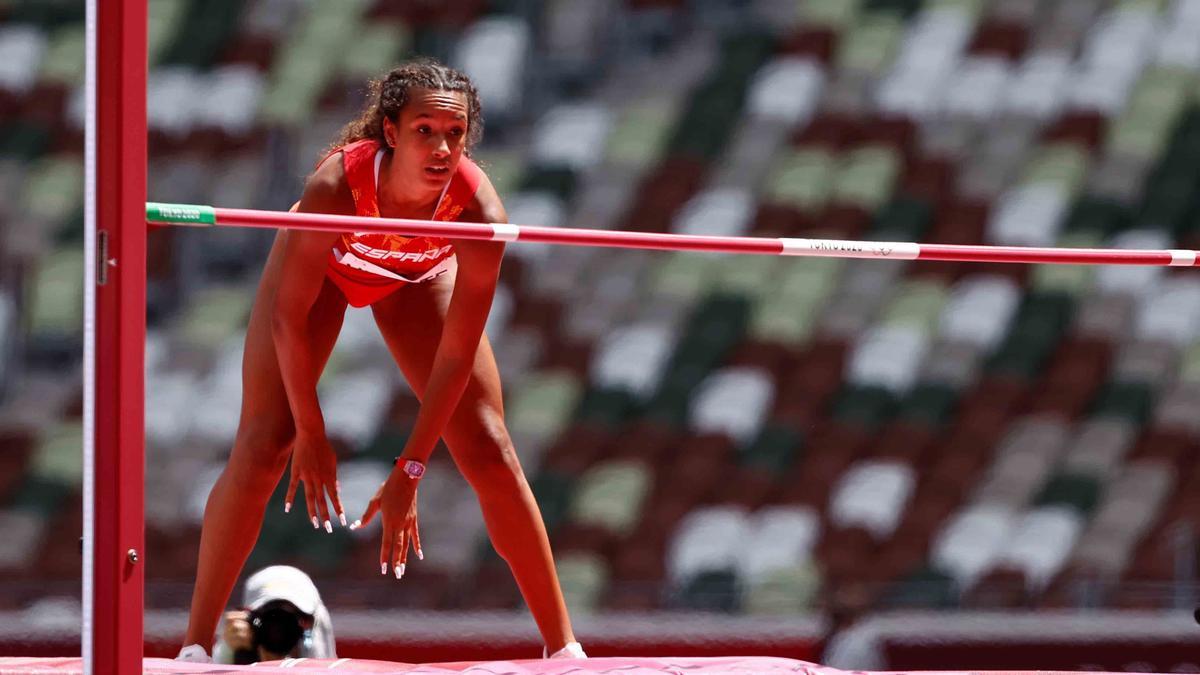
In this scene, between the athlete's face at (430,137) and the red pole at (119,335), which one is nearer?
the red pole at (119,335)

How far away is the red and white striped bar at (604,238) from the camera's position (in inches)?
81.9

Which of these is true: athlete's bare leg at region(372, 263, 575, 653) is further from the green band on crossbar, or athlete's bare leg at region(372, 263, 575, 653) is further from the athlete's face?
the green band on crossbar

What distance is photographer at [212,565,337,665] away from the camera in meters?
2.68

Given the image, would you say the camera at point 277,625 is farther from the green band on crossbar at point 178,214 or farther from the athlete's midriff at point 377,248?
the green band on crossbar at point 178,214

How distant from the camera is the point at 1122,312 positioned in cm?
577

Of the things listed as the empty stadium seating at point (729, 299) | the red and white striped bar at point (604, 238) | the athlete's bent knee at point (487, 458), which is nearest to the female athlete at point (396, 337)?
the athlete's bent knee at point (487, 458)

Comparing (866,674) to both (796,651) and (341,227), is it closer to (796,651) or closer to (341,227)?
(341,227)

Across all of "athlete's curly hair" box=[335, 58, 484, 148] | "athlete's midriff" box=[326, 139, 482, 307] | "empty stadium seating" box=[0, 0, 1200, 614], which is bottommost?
"athlete's midriff" box=[326, 139, 482, 307]

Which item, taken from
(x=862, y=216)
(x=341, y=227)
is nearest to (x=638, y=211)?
(x=862, y=216)

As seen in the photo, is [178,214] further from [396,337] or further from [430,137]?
[396,337]

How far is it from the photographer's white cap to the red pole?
815mm

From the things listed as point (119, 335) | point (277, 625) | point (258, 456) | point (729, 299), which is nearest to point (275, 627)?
point (277, 625)

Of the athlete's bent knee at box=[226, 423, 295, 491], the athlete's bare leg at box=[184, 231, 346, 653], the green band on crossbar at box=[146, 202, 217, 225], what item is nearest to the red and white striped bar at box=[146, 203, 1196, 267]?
the green band on crossbar at box=[146, 202, 217, 225]

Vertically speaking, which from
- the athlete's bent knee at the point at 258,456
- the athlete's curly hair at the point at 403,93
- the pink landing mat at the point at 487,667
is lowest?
the pink landing mat at the point at 487,667
